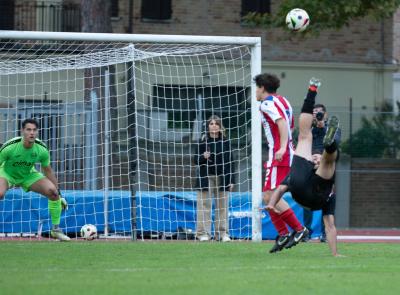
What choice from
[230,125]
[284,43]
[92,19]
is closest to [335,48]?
[284,43]

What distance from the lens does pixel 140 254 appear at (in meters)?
13.4

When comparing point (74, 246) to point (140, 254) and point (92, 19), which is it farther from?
point (92, 19)

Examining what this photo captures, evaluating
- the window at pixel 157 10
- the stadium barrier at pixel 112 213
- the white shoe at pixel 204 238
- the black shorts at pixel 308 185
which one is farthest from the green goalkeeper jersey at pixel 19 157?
the window at pixel 157 10

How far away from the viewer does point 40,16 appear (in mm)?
31953

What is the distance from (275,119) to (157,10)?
1974 centimetres

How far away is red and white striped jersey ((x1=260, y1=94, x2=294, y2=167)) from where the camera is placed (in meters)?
13.6

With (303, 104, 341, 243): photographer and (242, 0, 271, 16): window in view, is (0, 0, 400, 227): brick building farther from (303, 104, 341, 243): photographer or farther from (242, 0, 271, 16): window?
(303, 104, 341, 243): photographer

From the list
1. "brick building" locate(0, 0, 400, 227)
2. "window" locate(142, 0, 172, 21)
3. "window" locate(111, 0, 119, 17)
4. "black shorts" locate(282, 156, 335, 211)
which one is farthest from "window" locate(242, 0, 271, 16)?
"black shorts" locate(282, 156, 335, 211)

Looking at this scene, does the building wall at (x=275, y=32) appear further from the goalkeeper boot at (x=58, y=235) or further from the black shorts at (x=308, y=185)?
the black shorts at (x=308, y=185)

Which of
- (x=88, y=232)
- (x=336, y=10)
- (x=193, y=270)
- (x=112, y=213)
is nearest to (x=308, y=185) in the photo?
(x=193, y=270)

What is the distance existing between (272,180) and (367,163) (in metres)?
13.1

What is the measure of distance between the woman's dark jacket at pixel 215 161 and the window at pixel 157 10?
15108 mm

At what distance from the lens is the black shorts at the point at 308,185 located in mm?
12445

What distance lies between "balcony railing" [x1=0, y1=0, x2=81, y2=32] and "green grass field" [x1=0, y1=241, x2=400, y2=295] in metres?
17.5
